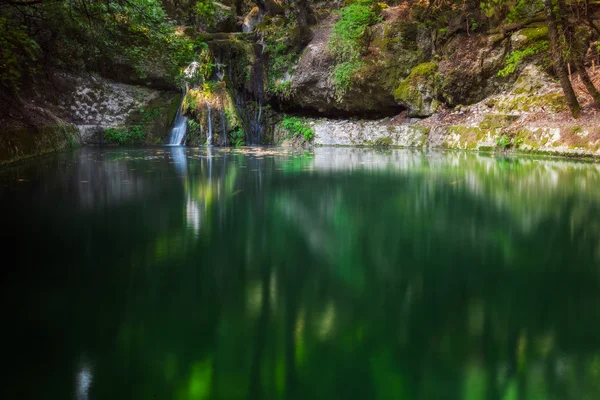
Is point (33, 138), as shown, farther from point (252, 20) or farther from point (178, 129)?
point (252, 20)

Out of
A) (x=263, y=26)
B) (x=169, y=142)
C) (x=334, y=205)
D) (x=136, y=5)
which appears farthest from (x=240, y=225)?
(x=263, y=26)

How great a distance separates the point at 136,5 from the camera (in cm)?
712

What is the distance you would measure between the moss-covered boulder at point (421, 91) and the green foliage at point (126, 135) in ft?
37.1

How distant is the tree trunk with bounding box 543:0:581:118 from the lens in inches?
382

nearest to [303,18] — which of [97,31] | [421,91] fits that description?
[421,91]

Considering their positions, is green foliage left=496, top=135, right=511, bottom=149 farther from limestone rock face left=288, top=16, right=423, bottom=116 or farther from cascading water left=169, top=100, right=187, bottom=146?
cascading water left=169, top=100, right=187, bottom=146

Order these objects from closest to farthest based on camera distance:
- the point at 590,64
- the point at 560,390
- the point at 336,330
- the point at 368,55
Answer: the point at 560,390 → the point at 336,330 → the point at 590,64 → the point at 368,55

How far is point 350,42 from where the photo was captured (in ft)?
58.5

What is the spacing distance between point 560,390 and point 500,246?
1.91m

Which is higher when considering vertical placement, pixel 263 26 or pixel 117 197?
pixel 263 26

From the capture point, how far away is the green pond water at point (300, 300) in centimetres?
162

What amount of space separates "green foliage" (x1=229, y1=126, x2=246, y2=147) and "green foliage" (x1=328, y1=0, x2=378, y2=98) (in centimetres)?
446

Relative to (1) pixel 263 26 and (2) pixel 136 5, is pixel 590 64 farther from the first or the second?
(1) pixel 263 26

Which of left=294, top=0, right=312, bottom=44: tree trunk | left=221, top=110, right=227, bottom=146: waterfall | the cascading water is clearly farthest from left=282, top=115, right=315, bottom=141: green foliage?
the cascading water
